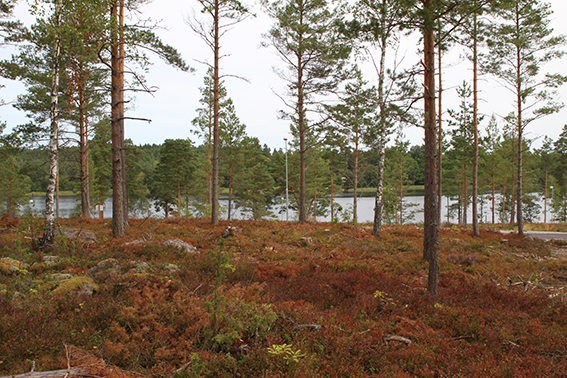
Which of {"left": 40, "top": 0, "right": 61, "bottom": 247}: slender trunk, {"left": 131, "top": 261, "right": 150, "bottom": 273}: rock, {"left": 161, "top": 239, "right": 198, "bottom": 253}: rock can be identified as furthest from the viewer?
{"left": 161, "top": 239, "right": 198, "bottom": 253}: rock

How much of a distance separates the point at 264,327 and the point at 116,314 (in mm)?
2175

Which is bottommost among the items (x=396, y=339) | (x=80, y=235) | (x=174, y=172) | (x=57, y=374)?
(x=396, y=339)

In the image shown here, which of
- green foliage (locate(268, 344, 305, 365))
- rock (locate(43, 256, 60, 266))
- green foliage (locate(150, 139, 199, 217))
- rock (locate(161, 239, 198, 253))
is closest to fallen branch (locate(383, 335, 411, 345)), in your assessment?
green foliage (locate(268, 344, 305, 365))

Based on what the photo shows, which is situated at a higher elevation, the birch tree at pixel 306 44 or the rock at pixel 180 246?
the birch tree at pixel 306 44

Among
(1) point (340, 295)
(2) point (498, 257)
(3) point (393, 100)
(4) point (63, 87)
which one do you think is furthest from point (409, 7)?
(4) point (63, 87)

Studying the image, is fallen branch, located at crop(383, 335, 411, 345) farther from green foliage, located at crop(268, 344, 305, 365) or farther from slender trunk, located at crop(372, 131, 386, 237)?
slender trunk, located at crop(372, 131, 386, 237)

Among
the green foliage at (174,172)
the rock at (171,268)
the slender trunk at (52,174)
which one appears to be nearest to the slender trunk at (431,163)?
the rock at (171,268)

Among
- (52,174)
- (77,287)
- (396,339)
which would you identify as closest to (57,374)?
(77,287)

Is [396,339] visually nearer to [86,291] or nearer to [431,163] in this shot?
[431,163]

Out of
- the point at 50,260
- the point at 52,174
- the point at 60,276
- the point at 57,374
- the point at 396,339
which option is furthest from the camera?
the point at 52,174

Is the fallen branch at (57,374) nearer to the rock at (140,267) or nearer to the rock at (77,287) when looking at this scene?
the rock at (77,287)

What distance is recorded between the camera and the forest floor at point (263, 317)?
398cm

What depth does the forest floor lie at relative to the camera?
3.98 metres

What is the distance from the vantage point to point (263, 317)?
4555mm
